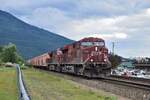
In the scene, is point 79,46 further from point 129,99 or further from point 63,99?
point 63,99

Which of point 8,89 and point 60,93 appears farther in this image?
point 8,89

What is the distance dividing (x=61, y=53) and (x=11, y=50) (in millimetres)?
98792

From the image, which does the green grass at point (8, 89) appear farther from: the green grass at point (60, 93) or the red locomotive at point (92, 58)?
the red locomotive at point (92, 58)

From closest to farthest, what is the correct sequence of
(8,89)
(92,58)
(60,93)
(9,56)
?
(60,93) → (8,89) → (92,58) → (9,56)

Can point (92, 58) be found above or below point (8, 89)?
above

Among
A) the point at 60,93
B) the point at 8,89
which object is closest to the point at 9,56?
the point at 8,89

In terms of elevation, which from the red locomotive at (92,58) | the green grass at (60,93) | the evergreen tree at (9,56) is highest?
the evergreen tree at (9,56)

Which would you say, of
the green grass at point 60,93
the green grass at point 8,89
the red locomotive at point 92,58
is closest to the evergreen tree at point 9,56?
the red locomotive at point 92,58

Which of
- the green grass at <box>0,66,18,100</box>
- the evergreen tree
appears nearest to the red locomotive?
the green grass at <box>0,66,18,100</box>

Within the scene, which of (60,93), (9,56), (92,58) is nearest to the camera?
(60,93)

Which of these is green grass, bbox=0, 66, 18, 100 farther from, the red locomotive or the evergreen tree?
the evergreen tree

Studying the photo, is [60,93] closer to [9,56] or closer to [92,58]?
[92,58]

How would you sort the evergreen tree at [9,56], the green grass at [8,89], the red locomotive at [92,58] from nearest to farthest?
the green grass at [8,89]
the red locomotive at [92,58]
the evergreen tree at [9,56]

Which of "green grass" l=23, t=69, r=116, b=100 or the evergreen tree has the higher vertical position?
the evergreen tree
